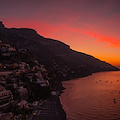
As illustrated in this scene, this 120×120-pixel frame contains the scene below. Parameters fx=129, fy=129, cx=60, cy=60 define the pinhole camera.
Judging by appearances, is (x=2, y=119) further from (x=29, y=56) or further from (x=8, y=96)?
(x=29, y=56)

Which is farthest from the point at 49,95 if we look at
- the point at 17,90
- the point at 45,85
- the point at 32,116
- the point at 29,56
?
the point at 29,56

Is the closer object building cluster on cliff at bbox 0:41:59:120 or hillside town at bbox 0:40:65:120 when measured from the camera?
hillside town at bbox 0:40:65:120

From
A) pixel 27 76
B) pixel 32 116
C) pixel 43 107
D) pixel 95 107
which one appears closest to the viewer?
pixel 32 116

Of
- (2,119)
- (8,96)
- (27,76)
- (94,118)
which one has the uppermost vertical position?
(27,76)

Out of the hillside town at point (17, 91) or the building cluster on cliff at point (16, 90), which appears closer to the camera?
the hillside town at point (17, 91)

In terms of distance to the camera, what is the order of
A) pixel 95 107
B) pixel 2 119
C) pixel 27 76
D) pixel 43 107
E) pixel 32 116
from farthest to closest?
pixel 27 76
pixel 95 107
pixel 43 107
pixel 32 116
pixel 2 119

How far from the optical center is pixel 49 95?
74000mm

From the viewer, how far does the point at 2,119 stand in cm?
3869

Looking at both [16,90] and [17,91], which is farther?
[16,90]

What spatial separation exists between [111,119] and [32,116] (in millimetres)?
29436

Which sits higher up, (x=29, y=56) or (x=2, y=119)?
(x=29, y=56)

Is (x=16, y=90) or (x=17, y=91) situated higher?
(x=16, y=90)

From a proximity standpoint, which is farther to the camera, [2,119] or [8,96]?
[8,96]

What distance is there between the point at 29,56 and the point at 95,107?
2738 inches
